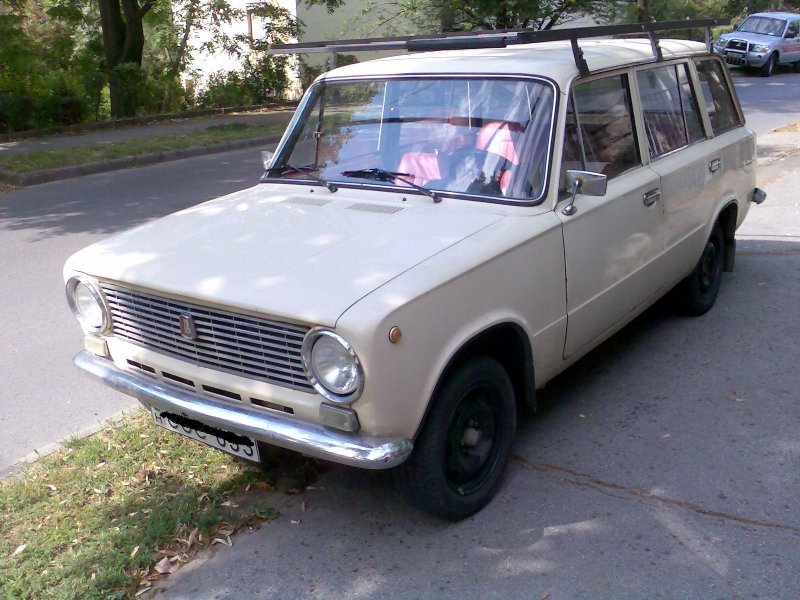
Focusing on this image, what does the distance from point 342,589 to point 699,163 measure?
11.9ft

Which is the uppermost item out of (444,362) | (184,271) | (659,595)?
(184,271)

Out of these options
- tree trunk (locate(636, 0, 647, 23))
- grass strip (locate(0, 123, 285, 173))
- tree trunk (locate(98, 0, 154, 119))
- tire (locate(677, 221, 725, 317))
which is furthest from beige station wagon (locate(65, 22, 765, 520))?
tree trunk (locate(98, 0, 154, 119))

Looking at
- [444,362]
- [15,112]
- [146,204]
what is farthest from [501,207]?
[15,112]

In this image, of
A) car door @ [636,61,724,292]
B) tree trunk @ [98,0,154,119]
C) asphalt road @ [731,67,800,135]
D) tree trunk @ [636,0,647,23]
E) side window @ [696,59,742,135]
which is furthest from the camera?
tree trunk @ [98,0,154,119]

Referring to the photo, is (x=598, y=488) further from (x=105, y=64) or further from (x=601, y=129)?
(x=105, y=64)

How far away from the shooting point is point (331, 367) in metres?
3.17

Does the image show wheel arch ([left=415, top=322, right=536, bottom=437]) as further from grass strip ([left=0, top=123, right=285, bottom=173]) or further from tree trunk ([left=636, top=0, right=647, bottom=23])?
tree trunk ([left=636, top=0, right=647, bottom=23])

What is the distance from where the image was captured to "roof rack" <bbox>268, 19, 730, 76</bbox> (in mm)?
4098

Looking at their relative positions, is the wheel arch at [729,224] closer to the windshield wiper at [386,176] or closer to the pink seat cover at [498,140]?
the pink seat cover at [498,140]

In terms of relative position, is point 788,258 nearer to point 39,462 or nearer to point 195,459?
point 195,459

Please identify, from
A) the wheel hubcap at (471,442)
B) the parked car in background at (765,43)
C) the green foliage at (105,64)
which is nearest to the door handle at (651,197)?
the wheel hubcap at (471,442)

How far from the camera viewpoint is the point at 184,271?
11.8ft

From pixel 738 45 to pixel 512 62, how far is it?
27.3 m

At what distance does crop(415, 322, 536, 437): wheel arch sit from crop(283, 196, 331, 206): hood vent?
1.17 m
